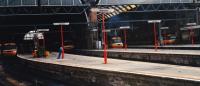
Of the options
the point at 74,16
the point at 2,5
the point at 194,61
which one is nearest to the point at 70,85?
the point at 194,61

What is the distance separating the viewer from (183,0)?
217 ft

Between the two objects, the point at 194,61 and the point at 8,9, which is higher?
the point at 8,9

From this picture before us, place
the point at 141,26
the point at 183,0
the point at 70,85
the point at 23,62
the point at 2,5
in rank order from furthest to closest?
the point at 141,26 < the point at 183,0 < the point at 2,5 < the point at 23,62 < the point at 70,85

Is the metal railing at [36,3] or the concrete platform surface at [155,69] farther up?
the metal railing at [36,3]

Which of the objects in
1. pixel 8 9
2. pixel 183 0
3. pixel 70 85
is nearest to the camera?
pixel 70 85

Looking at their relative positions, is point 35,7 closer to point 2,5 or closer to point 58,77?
point 2,5

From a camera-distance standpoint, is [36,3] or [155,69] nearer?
[155,69]

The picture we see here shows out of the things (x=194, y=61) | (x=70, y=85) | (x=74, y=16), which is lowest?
(x=70, y=85)

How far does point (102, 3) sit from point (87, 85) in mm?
35681

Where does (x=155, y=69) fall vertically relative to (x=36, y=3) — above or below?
below

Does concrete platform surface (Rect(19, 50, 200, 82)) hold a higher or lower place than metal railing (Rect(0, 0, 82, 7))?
lower

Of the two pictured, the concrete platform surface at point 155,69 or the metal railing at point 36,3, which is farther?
the metal railing at point 36,3

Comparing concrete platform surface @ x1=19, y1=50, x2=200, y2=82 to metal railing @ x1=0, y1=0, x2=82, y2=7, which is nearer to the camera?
concrete platform surface @ x1=19, y1=50, x2=200, y2=82

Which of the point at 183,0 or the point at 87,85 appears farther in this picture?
the point at 183,0
